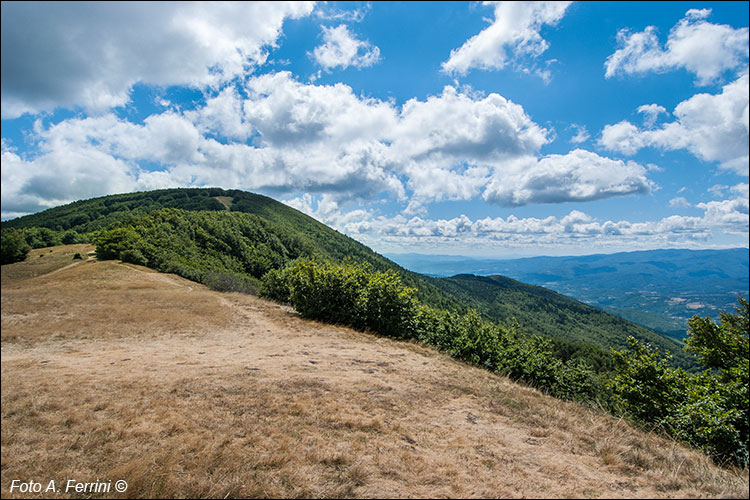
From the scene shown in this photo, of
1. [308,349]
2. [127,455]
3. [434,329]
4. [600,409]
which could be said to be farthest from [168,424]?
[434,329]

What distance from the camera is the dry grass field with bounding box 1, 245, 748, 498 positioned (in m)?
4.27

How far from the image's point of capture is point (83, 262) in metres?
5.34

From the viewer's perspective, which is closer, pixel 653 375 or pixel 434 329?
Answer: pixel 653 375

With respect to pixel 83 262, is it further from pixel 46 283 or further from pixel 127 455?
pixel 127 455

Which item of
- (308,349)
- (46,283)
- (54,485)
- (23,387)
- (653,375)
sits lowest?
(653,375)

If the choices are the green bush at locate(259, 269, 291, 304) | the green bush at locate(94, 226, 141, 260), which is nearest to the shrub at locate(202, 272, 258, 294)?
the green bush at locate(259, 269, 291, 304)

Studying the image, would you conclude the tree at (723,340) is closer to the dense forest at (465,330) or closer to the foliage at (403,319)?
the dense forest at (465,330)

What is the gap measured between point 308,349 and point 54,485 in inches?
549

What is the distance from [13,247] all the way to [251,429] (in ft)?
17.7

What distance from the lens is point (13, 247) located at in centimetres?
373

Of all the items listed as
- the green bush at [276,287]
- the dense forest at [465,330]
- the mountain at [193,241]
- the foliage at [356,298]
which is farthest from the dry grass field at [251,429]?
the green bush at [276,287]

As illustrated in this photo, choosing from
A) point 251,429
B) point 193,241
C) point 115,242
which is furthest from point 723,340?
point 193,241

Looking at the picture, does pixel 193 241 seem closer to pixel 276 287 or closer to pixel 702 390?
pixel 276 287

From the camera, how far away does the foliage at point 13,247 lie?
3.69 m
